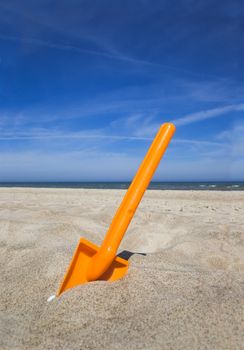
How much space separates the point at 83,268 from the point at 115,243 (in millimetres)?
305

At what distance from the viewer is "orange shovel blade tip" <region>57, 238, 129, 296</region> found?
1923 millimetres

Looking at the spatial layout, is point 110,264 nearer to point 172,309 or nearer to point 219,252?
point 172,309

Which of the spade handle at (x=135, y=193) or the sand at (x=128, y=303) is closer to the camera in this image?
the sand at (x=128, y=303)

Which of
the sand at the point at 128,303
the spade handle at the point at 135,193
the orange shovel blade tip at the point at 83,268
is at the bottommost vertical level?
the sand at the point at 128,303

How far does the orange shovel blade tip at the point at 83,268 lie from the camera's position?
192 centimetres

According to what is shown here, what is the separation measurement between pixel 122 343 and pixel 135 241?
2.29 meters

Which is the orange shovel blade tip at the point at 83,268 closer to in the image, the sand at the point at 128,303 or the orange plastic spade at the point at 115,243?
the orange plastic spade at the point at 115,243

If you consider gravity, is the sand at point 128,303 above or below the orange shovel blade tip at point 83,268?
below

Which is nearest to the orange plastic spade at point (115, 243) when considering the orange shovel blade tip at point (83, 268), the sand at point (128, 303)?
the orange shovel blade tip at point (83, 268)

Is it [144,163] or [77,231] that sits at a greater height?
[144,163]

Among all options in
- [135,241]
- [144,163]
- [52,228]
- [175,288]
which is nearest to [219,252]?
[135,241]

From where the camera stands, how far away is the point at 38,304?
6.17 ft

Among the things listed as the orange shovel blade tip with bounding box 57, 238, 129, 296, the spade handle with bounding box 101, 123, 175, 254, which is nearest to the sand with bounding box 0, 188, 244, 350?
the orange shovel blade tip with bounding box 57, 238, 129, 296

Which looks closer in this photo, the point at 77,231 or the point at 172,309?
the point at 172,309
